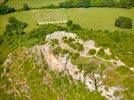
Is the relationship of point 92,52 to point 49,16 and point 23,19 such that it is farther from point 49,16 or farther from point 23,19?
point 23,19

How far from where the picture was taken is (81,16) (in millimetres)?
102375

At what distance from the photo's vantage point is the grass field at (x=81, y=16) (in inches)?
3895

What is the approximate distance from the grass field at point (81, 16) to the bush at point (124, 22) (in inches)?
42.5

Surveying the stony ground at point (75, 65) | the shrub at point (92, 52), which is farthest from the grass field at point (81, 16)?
the shrub at point (92, 52)

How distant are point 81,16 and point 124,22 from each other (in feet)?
37.1

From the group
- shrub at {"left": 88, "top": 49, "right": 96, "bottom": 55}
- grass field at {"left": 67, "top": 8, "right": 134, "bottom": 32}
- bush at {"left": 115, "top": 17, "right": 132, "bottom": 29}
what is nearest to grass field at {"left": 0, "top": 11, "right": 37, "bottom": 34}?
grass field at {"left": 67, "top": 8, "right": 134, "bottom": 32}

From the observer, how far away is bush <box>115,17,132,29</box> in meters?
97.2

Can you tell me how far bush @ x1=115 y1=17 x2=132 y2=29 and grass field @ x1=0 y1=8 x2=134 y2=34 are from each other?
3.54 ft

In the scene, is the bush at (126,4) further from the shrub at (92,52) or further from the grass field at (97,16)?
the shrub at (92,52)

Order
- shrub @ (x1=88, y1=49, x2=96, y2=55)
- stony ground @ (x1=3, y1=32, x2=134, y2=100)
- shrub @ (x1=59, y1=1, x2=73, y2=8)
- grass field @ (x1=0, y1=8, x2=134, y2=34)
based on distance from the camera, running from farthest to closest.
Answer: shrub @ (x1=59, y1=1, x2=73, y2=8), grass field @ (x1=0, y1=8, x2=134, y2=34), shrub @ (x1=88, y1=49, x2=96, y2=55), stony ground @ (x1=3, y1=32, x2=134, y2=100)

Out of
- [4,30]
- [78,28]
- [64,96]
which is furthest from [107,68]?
[4,30]

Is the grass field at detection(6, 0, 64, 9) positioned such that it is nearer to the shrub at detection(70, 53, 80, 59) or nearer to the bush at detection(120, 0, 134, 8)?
the bush at detection(120, 0, 134, 8)

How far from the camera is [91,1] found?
108 meters

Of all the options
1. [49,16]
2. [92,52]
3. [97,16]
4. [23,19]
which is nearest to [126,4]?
[97,16]
